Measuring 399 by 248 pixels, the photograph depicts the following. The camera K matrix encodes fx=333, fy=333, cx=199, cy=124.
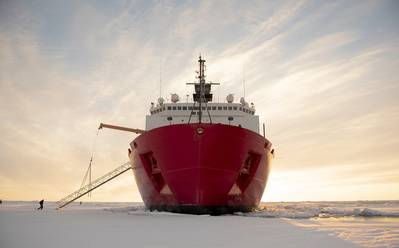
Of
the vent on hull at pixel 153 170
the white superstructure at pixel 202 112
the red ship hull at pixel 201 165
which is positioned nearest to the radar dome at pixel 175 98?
the white superstructure at pixel 202 112

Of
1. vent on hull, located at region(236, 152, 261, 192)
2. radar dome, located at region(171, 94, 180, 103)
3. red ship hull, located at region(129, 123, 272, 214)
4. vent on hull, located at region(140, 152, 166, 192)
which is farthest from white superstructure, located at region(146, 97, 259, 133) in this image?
red ship hull, located at region(129, 123, 272, 214)

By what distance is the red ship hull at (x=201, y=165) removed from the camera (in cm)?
1599

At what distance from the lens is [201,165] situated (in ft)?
51.9

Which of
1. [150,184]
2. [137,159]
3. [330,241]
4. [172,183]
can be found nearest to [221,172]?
[172,183]

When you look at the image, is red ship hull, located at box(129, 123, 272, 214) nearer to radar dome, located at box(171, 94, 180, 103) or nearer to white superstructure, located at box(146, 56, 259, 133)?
white superstructure, located at box(146, 56, 259, 133)

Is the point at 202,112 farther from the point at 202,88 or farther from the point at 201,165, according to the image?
the point at 201,165

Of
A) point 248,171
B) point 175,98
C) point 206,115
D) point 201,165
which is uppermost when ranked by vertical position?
point 175,98

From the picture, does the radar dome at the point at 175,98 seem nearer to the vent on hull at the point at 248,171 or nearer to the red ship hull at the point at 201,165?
the red ship hull at the point at 201,165

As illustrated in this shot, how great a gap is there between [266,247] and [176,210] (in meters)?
10.9

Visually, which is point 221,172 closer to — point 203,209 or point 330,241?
point 203,209

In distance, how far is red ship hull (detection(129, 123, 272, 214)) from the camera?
16.0 metres

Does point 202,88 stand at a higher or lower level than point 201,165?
higher

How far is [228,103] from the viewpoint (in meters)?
26.0

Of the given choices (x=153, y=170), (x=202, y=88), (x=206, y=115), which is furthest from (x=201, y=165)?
(x=202, y=88)
